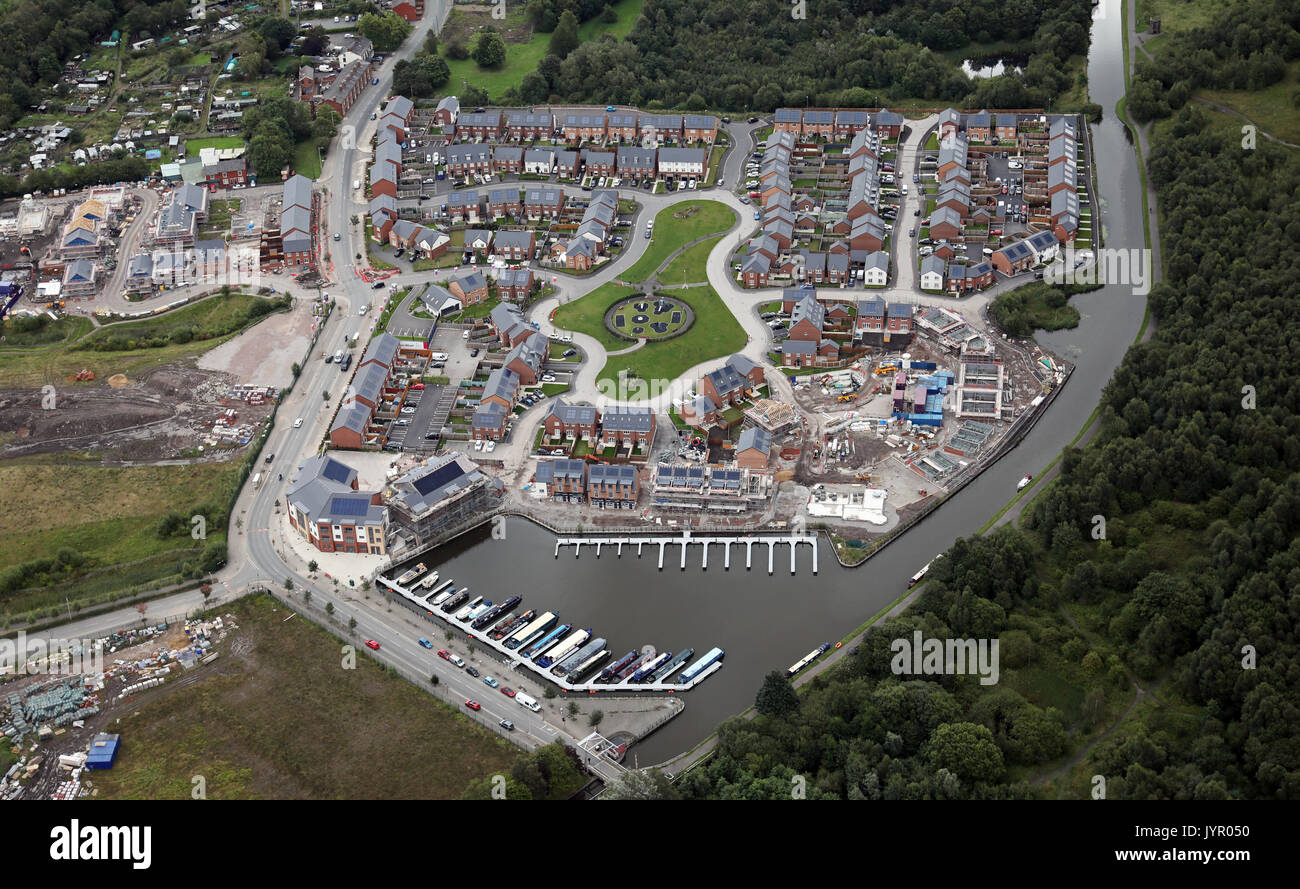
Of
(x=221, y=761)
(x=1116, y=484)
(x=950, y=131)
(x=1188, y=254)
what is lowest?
(x=221, y=761)

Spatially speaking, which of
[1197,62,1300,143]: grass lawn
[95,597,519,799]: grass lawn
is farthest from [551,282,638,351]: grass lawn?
[1197,62,1300,143]: grass lawn

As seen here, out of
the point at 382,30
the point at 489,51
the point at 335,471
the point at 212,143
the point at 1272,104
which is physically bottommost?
the point at 335,471

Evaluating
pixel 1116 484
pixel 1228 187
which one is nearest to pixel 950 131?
pixel 1228 187

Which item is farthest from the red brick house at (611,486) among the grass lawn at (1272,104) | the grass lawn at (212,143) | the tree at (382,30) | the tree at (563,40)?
the tree at (382,30)

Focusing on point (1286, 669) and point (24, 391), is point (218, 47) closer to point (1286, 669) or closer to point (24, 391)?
point (24, 391)

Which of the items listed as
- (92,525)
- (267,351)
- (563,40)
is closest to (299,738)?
(92,525)

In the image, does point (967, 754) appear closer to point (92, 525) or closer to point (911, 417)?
point (911, 417)

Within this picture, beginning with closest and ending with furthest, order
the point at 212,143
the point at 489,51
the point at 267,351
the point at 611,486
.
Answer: the point at 611,486, the point at 267,351, the point at 212,143, the point at 489,51
